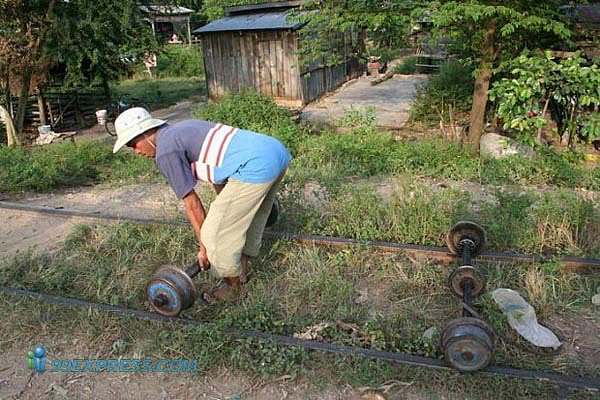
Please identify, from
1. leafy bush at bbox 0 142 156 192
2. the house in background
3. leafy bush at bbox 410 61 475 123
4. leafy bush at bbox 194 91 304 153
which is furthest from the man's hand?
the house in background

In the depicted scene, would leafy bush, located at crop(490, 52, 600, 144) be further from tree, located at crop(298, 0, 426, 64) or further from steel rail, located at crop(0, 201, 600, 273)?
steel rail, located at crop(0, 201, 600, 273)

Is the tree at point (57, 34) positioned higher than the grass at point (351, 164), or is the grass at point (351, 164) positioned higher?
the tree at point (57, 34)

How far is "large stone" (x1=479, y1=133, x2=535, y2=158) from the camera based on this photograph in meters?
8.41

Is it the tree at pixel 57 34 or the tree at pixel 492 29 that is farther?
the tree at pixel 57 34

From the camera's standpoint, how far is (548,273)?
4.42m

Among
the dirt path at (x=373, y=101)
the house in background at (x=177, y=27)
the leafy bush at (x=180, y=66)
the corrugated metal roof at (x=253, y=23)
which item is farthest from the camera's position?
the house in background at (x=177, y=27)

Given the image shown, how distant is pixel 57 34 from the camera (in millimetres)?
12250

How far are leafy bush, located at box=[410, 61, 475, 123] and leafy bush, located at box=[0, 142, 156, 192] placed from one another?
22.3 feet

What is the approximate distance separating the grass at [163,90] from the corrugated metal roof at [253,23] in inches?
142

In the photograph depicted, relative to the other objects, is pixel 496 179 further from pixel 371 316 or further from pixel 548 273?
pixel 371 316

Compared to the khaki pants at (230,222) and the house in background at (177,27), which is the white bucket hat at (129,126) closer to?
the khaki pants at (230,222)

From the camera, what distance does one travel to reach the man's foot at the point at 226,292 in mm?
4215

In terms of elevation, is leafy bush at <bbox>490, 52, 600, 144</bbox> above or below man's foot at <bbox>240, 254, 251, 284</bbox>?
above

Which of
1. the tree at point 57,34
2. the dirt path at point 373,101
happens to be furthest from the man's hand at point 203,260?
the tree at point 57,34
